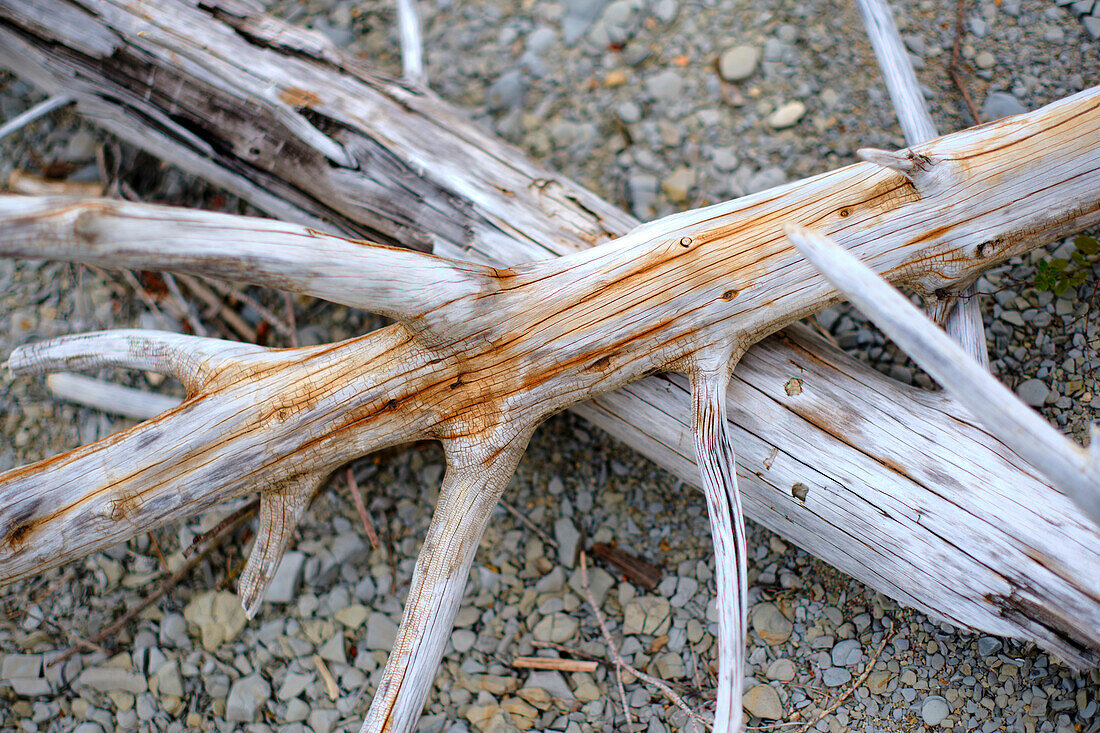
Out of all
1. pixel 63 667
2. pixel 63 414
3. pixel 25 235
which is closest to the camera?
pixel 25 235

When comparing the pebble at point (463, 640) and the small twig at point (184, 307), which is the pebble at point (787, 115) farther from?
the small twig at point (184, 307)

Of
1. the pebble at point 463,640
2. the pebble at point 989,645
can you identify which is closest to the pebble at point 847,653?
the pebble at point 989,645

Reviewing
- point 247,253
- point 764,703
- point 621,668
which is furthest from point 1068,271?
point 247,253

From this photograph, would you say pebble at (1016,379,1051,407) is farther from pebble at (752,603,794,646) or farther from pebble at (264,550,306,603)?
pebble at (264,550,306,603)

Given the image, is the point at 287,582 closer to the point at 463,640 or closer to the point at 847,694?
the point at 463,640

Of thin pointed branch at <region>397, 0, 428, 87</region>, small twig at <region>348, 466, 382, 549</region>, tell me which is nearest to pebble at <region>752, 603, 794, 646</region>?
small twig at <region>348, 466, 382, 549</region>

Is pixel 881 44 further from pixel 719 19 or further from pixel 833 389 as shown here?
pixel 833 389

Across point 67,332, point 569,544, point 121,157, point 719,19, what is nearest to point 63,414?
point 67,332

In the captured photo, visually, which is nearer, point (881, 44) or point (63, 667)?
point (881, 44)
